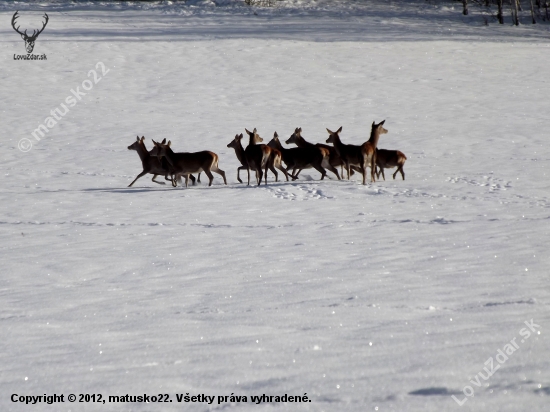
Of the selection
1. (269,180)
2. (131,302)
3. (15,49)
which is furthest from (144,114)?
(131,302)

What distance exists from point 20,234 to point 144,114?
12.1 meters

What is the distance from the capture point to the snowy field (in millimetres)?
4289

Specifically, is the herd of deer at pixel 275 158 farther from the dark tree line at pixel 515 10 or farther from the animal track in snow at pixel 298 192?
the dark tree line at pixel 515 10

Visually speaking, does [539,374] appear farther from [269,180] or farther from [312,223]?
[269,180]

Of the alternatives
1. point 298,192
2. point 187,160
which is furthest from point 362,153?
point 187,160

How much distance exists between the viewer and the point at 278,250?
8.23 metres

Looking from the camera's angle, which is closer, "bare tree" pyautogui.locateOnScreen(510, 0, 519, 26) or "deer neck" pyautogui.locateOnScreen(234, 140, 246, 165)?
"deer neck" pyautogui.locateOnScreen(234, 140, 246, 165)

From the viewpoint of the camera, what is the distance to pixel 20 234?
9.35 metres

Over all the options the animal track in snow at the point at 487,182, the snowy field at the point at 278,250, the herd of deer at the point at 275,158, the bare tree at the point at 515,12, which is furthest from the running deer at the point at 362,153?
the bare tree at the point at 515,12
